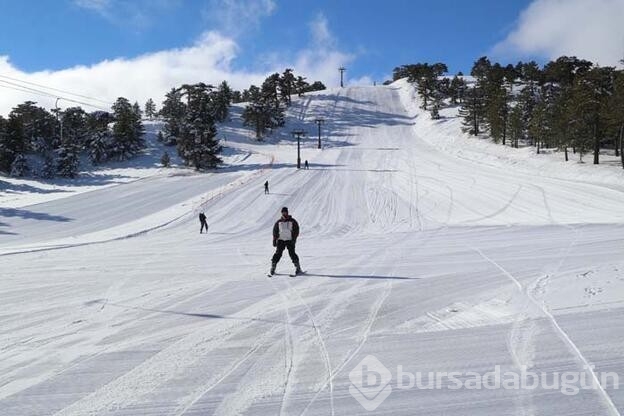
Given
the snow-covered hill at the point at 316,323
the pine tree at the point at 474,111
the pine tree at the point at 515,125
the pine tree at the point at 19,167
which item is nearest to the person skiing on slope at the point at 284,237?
the snow-covered hill at the point at 316,323

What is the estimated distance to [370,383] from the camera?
4895 mm

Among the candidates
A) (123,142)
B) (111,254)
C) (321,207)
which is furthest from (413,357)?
(123,142)

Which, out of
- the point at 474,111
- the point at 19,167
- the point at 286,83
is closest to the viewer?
the point at 19,167

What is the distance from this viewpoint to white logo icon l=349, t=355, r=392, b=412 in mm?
4543

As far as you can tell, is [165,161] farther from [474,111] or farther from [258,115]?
[474,111]

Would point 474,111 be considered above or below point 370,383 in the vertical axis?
above

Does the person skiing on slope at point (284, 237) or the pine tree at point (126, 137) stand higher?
the pine tree at point (126, 137)

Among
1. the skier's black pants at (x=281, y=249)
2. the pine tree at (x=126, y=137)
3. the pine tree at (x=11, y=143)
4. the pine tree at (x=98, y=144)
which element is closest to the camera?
the skier's black pants at (x=281, y=249)

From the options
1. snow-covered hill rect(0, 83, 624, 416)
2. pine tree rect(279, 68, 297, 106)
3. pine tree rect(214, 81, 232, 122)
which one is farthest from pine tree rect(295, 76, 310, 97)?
snow-covered hill rect(0, 83, 624, 416)

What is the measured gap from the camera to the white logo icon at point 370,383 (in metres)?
4.54

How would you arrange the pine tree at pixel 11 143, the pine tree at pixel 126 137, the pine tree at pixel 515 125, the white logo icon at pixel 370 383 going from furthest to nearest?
1. the pine tree at pixel 126 137
2. the pine tree at pixel 515 125
3. the pine tree at pixel 11 143
4. the white logo icon at pixel 370 383

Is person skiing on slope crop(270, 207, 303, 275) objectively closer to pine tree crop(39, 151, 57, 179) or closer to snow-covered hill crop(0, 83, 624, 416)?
snow-covered hill crop(0, 83, 624, 416)

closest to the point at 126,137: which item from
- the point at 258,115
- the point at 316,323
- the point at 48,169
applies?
the point at 48,169

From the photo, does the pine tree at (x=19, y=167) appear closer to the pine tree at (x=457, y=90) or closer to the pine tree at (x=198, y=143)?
the pine tree at (x=198, y=143)
